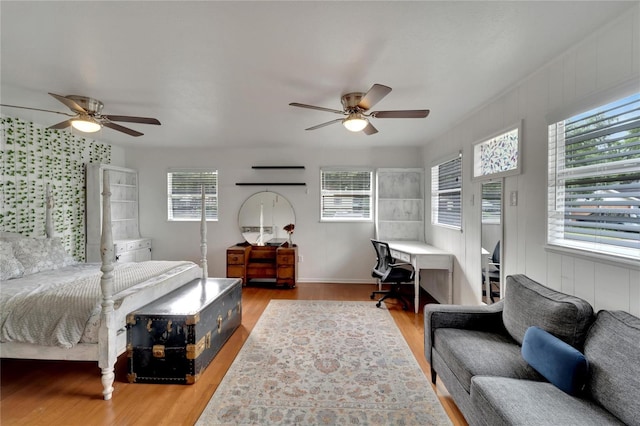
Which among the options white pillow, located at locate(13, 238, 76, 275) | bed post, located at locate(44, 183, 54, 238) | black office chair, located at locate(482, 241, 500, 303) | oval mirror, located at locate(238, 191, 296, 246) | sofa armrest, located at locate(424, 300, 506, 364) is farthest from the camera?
oval mirror, located at locate(238, 191, 296, 246)

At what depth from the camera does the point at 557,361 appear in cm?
148

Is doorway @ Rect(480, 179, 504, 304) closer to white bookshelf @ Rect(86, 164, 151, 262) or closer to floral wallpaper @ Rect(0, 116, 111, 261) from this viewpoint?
white bookshelf @ Rect(86, 164, 151, 262)

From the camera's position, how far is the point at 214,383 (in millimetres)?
2277

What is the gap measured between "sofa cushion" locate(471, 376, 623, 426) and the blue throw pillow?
0.17 feet

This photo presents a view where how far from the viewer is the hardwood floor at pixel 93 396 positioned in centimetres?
190

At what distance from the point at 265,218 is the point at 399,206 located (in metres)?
2.41

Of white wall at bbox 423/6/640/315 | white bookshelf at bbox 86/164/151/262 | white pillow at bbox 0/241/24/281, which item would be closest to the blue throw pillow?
white wall at bbox 423/6/640/315

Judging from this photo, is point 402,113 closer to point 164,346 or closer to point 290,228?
point 164,346

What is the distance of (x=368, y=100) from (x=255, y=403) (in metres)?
2.44

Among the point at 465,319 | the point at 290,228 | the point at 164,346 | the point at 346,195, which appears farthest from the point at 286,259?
the point at 465,319

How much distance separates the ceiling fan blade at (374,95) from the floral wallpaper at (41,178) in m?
4.10

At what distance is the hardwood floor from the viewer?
1.90m

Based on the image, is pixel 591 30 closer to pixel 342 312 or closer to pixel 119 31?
pixel 119 31

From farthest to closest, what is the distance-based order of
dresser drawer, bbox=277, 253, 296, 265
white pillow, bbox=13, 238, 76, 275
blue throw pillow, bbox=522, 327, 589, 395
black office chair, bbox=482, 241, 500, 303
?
dresser drawer, bbox=277, 253, 296, 265 → white pillow, bbox=13, 238, 76, 275 → black office chair, bbox=482, 241, 500, 303 → blue throw pillow, bbox=522, 327, 589, 395
